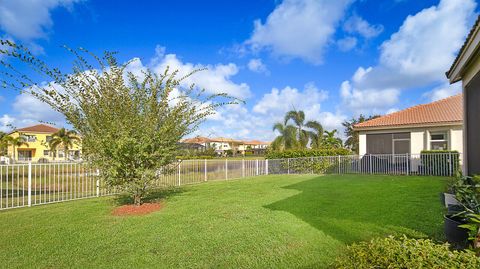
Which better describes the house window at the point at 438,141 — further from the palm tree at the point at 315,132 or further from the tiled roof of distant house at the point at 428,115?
the palm tree at the point at 315,132

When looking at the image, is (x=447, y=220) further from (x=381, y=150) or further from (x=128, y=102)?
(x=381, y=150)

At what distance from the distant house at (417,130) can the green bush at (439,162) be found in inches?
58.6

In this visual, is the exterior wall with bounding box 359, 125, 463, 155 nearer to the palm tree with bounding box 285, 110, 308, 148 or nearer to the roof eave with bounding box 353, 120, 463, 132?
the roof eave with bounding box 353, 120, 463, 132

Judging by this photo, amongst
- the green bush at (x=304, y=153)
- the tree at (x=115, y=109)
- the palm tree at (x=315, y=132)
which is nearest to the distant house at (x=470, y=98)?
the tree at (x=115, y=109)

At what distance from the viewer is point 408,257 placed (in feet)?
8.46

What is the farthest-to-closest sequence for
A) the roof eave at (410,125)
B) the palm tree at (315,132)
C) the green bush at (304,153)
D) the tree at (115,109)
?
the palm tree at (315,132) < the green bush at (304,153) < the roof eave at (410,125) < the tree at (115,109)

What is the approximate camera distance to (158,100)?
7211mm

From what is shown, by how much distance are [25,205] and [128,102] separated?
4.68 metres

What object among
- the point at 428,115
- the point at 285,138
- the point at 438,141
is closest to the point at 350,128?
the point at 285,138

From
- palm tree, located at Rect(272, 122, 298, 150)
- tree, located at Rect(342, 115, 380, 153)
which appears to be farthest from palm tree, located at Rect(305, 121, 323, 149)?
tree, located at Rect(342, 115, 380, 153)

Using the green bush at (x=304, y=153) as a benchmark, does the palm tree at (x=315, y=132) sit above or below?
above

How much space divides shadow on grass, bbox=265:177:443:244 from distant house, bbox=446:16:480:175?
1293 mm

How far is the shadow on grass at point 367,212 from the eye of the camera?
469cm

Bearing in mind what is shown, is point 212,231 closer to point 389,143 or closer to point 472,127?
point 472,127
